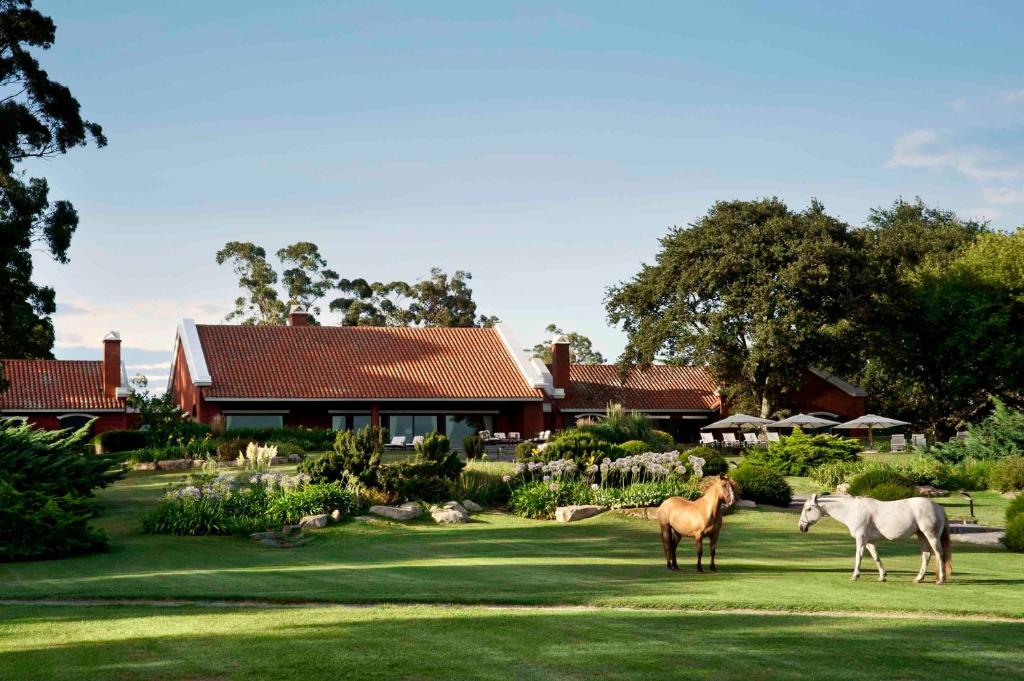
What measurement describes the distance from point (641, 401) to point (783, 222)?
11430 millimetres

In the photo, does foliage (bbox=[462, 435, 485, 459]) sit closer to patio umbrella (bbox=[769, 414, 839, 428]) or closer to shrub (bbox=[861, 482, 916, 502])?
shrub (bbox=[861, 482, 916, 502])

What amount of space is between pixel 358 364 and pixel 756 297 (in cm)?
1839

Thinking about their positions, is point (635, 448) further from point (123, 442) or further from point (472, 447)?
point (123, 442)

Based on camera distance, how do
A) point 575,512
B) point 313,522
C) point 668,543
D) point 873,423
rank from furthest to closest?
point 873,423, point 575,512, point 313,522, point 668,543

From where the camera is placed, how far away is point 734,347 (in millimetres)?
54562

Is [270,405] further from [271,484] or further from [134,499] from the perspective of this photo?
[271,484]

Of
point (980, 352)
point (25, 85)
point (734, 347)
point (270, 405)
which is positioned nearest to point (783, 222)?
point (734, 347)

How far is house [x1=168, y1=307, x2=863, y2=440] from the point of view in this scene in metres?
47.8

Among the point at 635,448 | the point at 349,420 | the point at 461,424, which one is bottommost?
the point at 635,448

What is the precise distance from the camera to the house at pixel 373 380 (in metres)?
47.8

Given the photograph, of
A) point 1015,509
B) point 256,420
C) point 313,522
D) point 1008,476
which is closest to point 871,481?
point 1015,509

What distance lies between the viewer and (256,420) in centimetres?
4794

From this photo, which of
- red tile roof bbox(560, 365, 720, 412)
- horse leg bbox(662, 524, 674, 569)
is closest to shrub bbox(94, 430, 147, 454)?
red tile roof bbox(560, 365, 720, 412)

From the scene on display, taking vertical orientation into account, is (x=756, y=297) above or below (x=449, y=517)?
above
